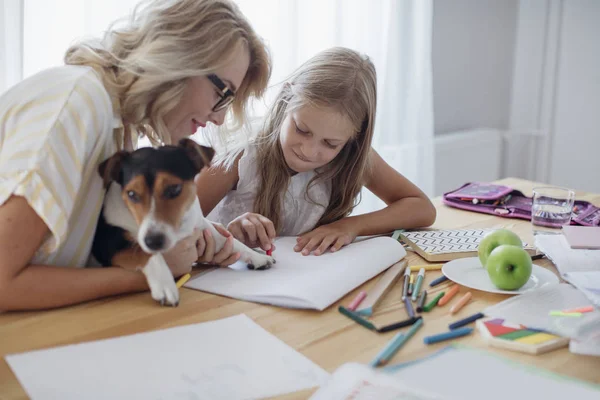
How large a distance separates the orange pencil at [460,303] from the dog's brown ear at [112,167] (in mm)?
554

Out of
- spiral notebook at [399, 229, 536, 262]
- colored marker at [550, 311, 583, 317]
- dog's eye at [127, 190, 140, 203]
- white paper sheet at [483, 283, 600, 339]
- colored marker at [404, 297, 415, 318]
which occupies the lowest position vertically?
colored marker at [404, 297, 415, 318]

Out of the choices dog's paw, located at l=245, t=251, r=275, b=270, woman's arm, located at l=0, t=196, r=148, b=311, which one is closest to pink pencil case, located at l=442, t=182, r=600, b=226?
dog's paw, located at l=245, t=251, r=275, b=270

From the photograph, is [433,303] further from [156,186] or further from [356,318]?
[156,186]

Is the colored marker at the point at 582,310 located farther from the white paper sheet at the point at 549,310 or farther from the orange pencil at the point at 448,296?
the orange pencil at the point at 448,296

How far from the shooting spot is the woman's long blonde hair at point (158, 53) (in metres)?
0.97

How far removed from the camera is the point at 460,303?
0.98 meters

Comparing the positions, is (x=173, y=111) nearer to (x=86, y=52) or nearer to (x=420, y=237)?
(x=86, y=52)

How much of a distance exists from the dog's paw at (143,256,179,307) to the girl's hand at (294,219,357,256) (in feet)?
1.07

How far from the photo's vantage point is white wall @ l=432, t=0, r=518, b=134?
3.15 meters

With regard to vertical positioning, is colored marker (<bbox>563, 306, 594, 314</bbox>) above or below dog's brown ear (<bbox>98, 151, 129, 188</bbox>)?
below

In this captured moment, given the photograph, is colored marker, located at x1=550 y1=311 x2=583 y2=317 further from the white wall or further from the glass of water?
the white wall

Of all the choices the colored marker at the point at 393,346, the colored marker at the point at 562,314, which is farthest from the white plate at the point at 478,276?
the colored marker at the point at 393,346

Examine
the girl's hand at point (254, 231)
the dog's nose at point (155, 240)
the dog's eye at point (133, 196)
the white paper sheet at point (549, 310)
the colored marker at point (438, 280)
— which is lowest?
the colored marker at point (438, 280)

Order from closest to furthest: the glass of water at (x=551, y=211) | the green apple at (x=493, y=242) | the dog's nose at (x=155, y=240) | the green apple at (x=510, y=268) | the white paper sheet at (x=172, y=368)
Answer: the white paper sheet at (x=172, y=368), the dog's nose at (x=155, y=240), the green apple at (x=510, y=268), the green apple at (x=493, y=242), the glass of water at (x=551, y=211)
